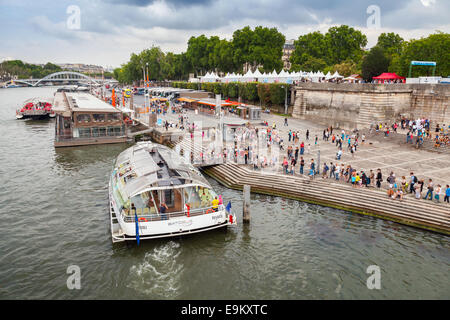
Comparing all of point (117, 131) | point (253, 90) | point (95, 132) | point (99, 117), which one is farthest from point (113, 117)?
point (253, 90)

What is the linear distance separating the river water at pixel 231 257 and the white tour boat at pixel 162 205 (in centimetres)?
103

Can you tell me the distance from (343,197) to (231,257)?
395 inches

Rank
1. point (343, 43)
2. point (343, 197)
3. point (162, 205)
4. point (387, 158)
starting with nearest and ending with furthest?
point (162, 205)
point (343, 197)
point (387, 158)
point (343, 43)

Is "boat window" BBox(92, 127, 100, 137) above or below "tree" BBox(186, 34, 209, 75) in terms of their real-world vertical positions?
below

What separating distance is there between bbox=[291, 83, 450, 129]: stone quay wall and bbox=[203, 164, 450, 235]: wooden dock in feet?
73.3

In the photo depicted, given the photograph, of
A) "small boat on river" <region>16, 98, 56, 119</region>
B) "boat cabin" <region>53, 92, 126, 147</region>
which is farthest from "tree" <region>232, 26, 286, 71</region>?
"boat cabin" <region>53, 92, 126, 147</region>

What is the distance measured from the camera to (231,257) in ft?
56.9

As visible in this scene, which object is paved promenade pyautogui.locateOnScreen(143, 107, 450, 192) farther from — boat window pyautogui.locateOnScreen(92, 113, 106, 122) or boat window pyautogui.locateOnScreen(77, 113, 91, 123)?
boat window pyautogui.locateOnScreen(77, 113, 91, 123)

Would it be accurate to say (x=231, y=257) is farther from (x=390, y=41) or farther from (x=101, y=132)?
(x=390, y=41)

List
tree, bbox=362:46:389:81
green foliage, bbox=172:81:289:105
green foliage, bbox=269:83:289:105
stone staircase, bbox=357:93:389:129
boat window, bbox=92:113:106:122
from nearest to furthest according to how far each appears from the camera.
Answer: stone staircase, bbox=357:93:389:129 < boat window, bbox=92:113:106:122 < tree, bbox=362:46:389:81 < green foliage, bbox=269:83:289:105 < green foliage, bbox=172:81:289:105

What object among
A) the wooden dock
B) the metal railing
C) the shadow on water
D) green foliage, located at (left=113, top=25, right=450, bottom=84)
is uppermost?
green foliage, located at (left=113, top=25, right=450, bottom=84)

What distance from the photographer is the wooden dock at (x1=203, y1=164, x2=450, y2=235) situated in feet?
65.5

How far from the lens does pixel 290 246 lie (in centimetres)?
1817
